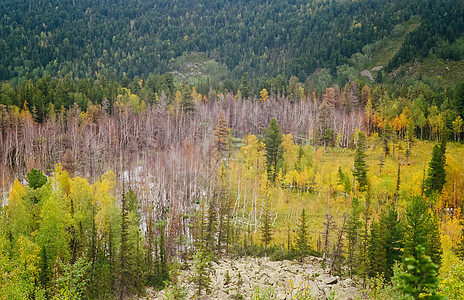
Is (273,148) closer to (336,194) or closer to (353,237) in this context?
(336,194)

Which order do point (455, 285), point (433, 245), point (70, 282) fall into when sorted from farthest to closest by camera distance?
point (433, 245)
point (70, 282)
point (455, 285)

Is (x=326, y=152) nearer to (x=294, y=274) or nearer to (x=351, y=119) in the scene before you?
(x=351, y=119)

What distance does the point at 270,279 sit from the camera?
2645 inches

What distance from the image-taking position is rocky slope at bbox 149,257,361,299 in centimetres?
6059

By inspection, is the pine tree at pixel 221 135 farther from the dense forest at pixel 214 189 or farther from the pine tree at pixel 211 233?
the pine tree at pixel 211 233

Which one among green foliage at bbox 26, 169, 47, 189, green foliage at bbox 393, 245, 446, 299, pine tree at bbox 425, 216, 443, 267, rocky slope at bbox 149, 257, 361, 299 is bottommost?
rocky slope at bbox 149, 257, 361, 299

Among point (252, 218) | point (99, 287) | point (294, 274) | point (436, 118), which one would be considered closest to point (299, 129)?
point (436, 118)

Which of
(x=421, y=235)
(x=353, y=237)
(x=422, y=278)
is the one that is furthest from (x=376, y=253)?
(x=422, y=278)

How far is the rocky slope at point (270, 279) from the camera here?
199 feet

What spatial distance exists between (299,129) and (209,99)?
2029 inches

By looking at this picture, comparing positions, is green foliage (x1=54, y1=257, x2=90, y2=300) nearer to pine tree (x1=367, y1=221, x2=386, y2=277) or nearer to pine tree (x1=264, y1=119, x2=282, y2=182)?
pine tree (x1=367, y1=221, x2=386, y2=277)

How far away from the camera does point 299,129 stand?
165125mm

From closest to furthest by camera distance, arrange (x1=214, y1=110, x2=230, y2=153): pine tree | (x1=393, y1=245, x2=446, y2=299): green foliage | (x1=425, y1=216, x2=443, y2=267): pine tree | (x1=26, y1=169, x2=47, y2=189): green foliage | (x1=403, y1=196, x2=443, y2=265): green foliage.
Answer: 1. (x1=393, y1=245, x2=446, y2=299): green foliage
2. (x1=403, y1=196, x2=443, y2=265): green foliage
3. (x1=425, y1=216, x2=443, y2=267): pine tree
4. (x1=26, y1=169, x2=47, y2=189): green foliage
5. (x1=214, y1=110, x2=230, y2=153): pine tree

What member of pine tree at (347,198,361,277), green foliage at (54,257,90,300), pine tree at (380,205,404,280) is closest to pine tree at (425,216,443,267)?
pine tree at (380,205,404,280)
